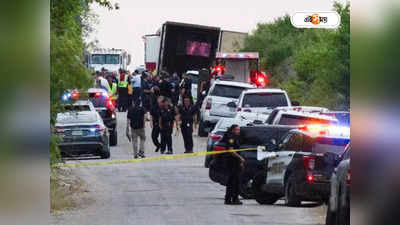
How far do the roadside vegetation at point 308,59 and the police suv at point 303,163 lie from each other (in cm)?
214

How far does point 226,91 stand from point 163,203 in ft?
62.0

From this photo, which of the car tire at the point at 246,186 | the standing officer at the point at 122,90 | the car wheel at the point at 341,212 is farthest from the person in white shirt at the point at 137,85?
the car wheel at the point at 341,212

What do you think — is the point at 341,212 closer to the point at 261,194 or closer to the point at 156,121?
the point at 261,194

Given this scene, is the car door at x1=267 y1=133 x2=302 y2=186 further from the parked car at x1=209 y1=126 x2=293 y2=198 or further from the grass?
the grass

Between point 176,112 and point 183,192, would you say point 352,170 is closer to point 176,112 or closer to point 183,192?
point 183,192

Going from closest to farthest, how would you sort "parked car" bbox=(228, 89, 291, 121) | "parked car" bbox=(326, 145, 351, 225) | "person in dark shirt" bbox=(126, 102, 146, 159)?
1. "parked car" bbox=(326, 145, 351, 225)
2. "person in dark shirt" bbox=(126, 102, 146, 159)
3. "parked car" bbox=(228, 89, 291, 121)

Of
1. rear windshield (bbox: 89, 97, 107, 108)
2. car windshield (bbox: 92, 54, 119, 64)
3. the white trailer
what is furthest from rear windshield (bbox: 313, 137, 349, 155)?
car windshield (bbox: 92, 54, 119, 64)

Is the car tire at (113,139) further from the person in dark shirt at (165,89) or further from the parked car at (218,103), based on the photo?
the parked car at (218,103)

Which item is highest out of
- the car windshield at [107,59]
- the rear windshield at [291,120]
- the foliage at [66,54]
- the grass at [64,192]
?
the foliage at [66,54]

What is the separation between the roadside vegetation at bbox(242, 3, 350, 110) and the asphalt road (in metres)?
3.70

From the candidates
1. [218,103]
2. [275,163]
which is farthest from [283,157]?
[218,103]

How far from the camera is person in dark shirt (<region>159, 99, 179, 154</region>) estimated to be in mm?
33188

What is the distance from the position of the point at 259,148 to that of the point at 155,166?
8.47m

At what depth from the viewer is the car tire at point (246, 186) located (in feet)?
73.6
